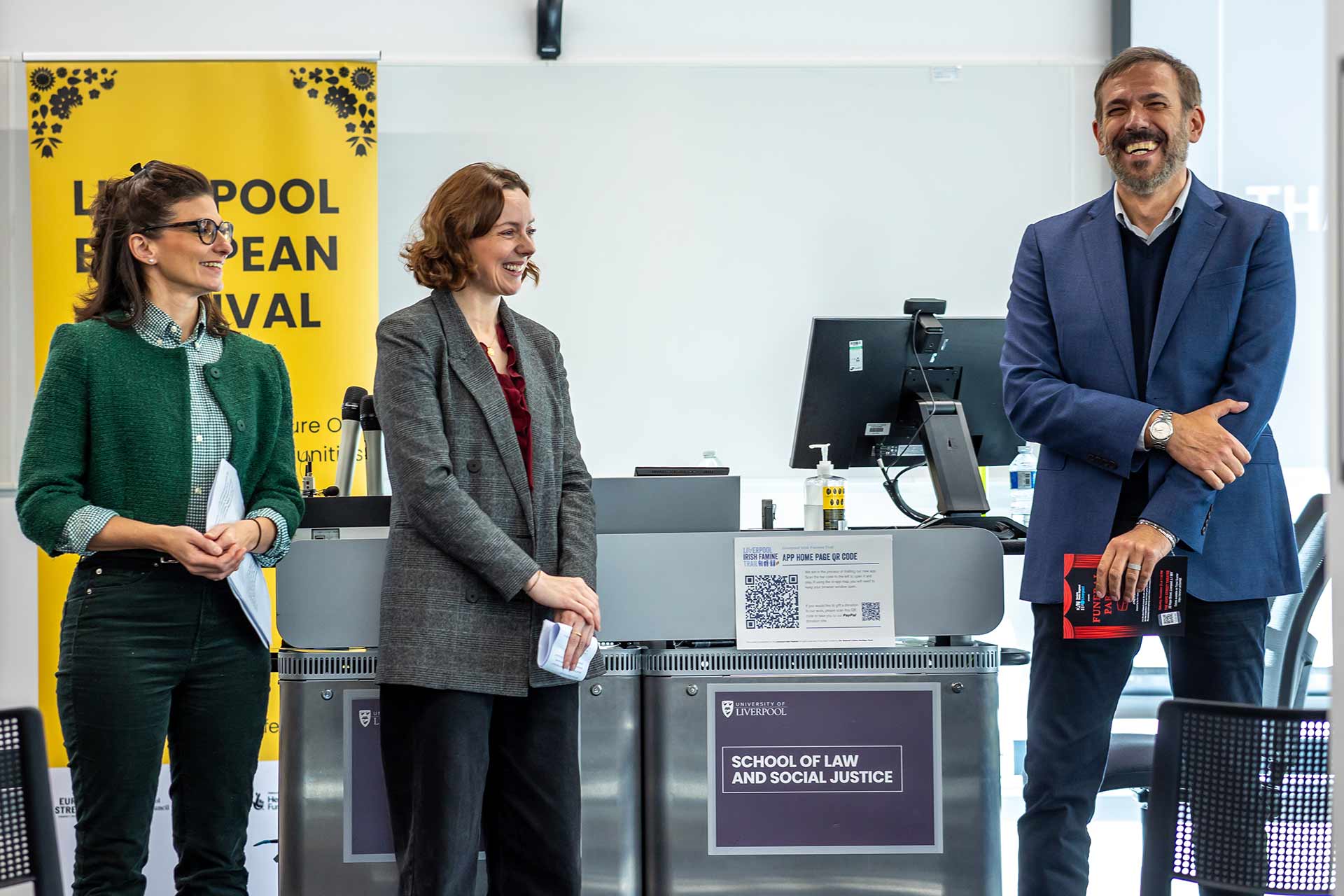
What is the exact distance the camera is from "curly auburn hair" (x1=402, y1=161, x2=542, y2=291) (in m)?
1.98

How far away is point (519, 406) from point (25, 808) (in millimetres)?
917

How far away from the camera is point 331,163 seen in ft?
12.2

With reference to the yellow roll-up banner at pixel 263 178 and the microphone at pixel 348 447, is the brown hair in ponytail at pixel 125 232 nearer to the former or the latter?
the microphone at pixel 348 447

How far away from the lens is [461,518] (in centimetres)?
183

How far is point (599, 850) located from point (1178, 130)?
155cm

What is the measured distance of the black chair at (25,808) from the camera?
133 centimetres

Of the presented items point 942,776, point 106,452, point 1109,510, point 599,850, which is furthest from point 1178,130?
point 106,452

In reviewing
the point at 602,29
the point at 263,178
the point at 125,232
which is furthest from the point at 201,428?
the point at 602,29

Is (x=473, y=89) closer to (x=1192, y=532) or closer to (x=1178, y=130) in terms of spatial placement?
(x=1178, y=130)

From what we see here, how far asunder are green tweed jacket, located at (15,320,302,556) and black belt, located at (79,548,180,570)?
6 centimetres

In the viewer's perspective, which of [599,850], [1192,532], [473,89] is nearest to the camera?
[1192,532]

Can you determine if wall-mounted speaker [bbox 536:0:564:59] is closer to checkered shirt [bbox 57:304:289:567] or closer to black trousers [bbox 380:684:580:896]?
checkered shirt [bbox 57:304:289:567]

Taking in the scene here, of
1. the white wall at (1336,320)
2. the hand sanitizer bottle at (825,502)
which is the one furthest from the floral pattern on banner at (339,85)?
the white wall at (1336,320)

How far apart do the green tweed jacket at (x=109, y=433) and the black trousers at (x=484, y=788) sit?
504mm
